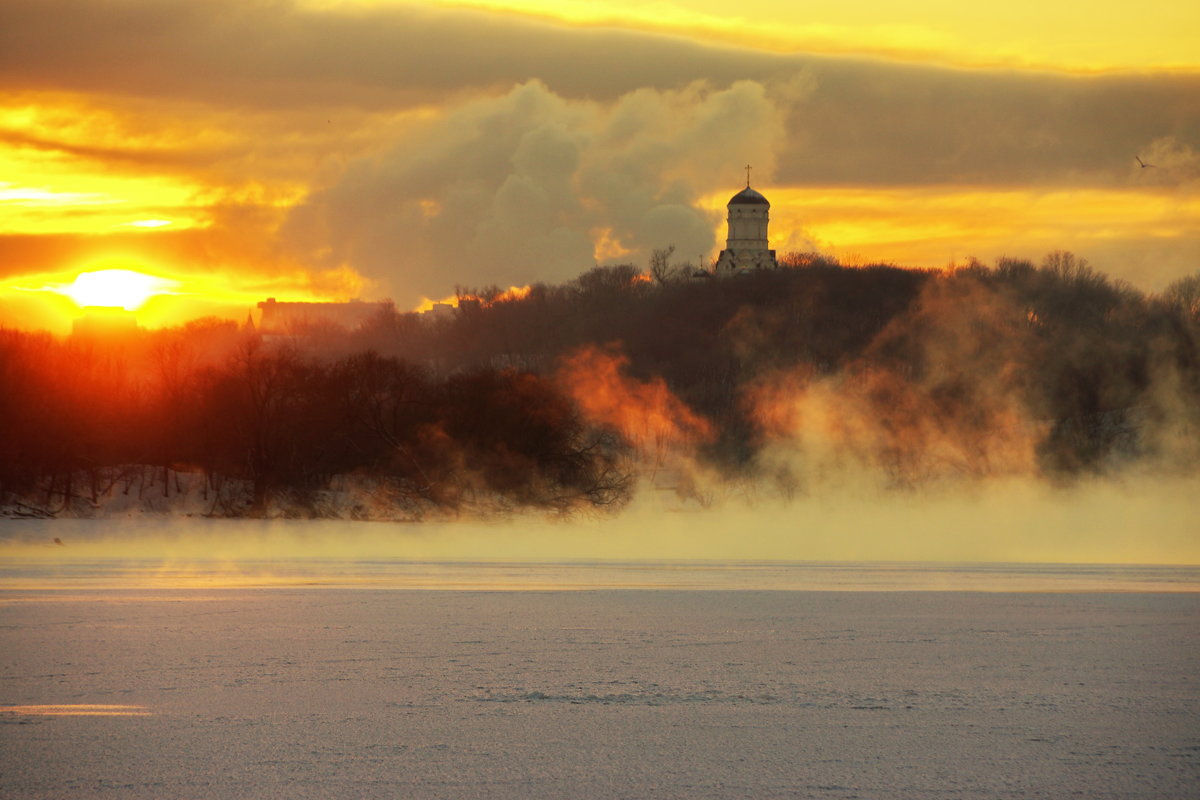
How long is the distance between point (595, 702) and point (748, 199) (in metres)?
166

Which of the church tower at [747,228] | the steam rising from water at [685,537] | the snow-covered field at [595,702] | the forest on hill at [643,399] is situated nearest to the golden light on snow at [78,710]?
the snow-covered field at [595,702]

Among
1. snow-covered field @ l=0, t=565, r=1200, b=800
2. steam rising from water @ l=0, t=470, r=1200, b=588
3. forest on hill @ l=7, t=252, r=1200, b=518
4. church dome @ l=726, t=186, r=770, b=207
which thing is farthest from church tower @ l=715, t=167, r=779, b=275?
snow-covered field @ l=0, t=565, r=1200, b=800

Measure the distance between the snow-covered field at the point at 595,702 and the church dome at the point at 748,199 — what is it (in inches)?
6212

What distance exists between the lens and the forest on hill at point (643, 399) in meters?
51.2

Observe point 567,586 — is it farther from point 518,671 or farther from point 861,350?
point 861,350

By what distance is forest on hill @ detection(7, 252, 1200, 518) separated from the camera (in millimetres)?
51250

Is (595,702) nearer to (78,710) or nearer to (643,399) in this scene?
(78,710)

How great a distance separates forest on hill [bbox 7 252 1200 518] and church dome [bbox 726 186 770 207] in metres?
53.6

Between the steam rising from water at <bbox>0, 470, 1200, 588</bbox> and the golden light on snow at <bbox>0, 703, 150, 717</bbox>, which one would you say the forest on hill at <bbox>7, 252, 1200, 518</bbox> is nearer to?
the steam rising from water at <bbox>0, 470, 1200, 588</bbox>

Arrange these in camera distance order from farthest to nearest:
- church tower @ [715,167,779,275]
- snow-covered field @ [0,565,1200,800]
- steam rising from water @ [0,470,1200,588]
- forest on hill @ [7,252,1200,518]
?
church tower @ [715,167,779,275] < forest on hill @ [7,252,1200,518] < steam rising from water @ [0,470,1200,588] < snow-covered field @ [0,565,1200,800]

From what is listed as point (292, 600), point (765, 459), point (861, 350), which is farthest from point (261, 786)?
point (861, 350)

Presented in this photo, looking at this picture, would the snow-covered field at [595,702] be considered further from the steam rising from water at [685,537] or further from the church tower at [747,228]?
the church tower at [747,228]

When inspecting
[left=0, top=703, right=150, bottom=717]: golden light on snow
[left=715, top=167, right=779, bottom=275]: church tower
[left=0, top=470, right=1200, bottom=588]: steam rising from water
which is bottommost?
[left=0, top=470, right=1200, bottom=588]: steam rising from water

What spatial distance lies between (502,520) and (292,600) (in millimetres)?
30142
